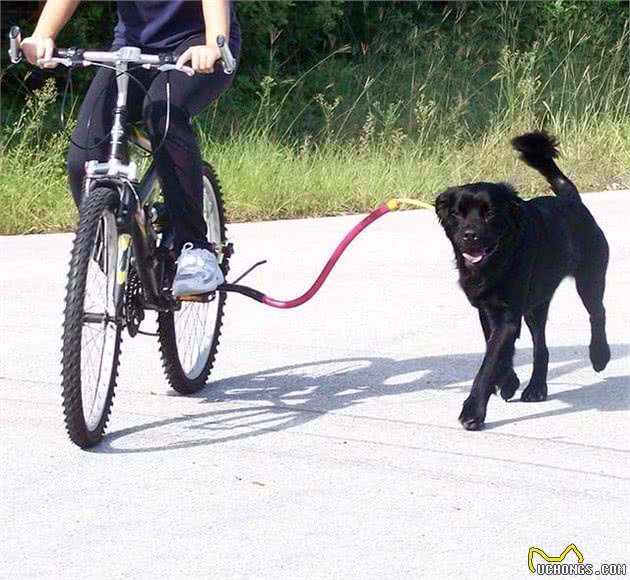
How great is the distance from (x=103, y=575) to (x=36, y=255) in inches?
210

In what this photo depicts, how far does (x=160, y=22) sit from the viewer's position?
5359mm

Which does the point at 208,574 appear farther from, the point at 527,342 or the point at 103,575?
the point at 527,342

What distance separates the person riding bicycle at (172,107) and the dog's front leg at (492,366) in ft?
3.19

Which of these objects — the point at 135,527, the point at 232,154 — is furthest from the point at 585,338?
the point at 232,154

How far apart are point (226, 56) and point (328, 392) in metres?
1.57

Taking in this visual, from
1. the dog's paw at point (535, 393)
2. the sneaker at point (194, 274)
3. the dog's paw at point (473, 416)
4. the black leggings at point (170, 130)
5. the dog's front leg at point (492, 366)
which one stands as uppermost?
the black leggings at point (170, 130)

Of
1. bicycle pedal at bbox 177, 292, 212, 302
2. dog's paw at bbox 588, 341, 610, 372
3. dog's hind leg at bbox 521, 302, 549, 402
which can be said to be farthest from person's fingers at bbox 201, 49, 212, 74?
dog's paw at bbox 588, 341, 610, 372

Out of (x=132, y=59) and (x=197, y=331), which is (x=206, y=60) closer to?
(x=132, y=59)

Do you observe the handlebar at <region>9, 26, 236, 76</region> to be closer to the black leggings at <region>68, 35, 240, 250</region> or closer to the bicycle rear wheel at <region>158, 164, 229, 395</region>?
the black leggings at <region>68, 35, 240, 250</region>

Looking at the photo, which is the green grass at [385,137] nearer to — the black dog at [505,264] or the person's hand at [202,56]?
the black dog at [505,264]

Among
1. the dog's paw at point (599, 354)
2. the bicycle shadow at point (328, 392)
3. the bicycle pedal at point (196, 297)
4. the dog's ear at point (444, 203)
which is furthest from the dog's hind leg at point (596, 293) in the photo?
the bicycle pedal at point (196, 297)

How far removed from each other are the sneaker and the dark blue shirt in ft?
2.41

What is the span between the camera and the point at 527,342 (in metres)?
6.99

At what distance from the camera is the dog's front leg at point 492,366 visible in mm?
5375
